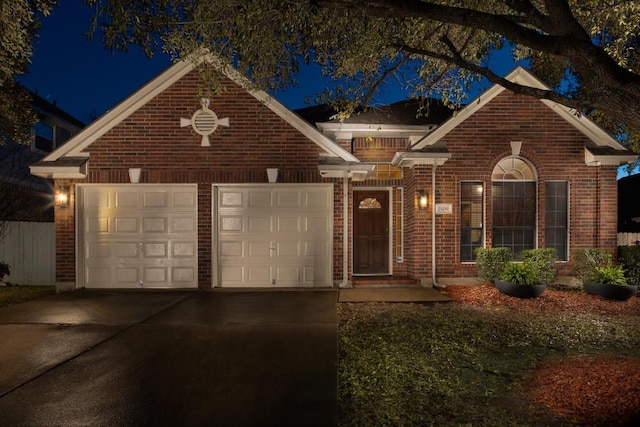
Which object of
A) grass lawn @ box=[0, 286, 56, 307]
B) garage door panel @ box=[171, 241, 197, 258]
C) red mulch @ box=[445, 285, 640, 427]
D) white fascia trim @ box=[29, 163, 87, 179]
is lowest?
grass lawn @ box=[0, 286, 56, 307]

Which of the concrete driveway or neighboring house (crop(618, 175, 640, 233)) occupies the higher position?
neighboring house (crop(618, 175, 640, 233))

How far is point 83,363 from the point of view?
5.01 m

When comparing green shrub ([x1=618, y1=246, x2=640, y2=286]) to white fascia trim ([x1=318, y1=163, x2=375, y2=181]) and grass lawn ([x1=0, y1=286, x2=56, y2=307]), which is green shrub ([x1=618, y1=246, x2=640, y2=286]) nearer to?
white fascia trim ([x1=318, y1=163, x2=375, y2=181])

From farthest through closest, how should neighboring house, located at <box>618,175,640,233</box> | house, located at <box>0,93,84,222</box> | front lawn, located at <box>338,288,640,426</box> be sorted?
neighboring house, located at <box>618,175,640,233</box>
house, located at <box>0,93,84,222</box>
front lawn, located at <box>338,288,640,426</box>

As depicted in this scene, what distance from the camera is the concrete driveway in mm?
3732

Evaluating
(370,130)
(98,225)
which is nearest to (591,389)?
(370,130)

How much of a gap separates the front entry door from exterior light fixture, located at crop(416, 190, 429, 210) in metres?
1.67

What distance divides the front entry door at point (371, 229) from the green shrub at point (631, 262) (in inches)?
221

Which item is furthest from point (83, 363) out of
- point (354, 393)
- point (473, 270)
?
point (473, 270)

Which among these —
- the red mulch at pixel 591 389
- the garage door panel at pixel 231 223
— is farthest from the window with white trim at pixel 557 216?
the garage door panel at pixel 231 223

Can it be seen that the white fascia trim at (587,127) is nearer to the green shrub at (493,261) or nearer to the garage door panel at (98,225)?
the green shrub at (493,261)

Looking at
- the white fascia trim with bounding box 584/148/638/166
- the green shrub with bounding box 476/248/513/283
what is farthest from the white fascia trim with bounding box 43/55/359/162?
the white fascia trim with bounding box 584/148/638/166

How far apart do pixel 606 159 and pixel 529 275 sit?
3812mm

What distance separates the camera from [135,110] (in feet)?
32.8
